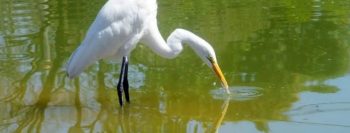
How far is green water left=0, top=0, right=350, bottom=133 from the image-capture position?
23.1 feet

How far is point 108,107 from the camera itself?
A: 25.5ft

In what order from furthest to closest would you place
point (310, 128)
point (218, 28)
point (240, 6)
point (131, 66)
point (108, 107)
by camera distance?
point (240, 6)
point (218, 28)
point (131, 66)
point (108, 107)
point (310, 128)

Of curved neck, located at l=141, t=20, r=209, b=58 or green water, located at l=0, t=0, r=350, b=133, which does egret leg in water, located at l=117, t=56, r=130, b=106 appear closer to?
green water, located at l=0, t=0, r=350, b=133

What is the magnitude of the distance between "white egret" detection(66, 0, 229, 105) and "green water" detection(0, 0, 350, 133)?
50cm

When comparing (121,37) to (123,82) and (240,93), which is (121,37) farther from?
(240,93)

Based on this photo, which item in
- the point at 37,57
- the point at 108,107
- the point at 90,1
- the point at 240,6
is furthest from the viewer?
the point at 90,1

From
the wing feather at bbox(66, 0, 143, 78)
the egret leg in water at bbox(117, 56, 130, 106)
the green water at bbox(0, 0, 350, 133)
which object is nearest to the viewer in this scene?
the green water at bbox(0, 0, 350, 133)

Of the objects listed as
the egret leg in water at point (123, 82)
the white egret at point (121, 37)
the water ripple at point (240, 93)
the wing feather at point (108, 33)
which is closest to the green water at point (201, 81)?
the water ripple at point (240, 93)

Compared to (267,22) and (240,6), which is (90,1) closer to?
(240,6)

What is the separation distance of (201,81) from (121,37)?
148 cm

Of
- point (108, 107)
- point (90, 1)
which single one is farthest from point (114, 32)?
point (90, 1)

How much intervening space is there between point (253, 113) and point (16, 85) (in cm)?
343

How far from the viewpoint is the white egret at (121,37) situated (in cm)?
744

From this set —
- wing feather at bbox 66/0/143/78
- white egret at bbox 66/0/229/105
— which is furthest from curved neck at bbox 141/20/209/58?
wing feather at bbox 66/0/143/78
